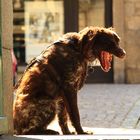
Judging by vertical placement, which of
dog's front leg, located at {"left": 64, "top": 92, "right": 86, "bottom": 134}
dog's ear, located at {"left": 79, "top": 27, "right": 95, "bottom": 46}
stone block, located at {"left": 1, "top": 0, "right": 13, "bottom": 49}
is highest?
stone block, located at {"left": 1, "top": 0, "right": 13, "bottom": 49}

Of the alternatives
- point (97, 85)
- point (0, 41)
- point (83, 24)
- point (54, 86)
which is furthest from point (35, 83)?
point (83, 24)

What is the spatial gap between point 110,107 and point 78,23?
7660 mm

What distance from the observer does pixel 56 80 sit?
5.63m

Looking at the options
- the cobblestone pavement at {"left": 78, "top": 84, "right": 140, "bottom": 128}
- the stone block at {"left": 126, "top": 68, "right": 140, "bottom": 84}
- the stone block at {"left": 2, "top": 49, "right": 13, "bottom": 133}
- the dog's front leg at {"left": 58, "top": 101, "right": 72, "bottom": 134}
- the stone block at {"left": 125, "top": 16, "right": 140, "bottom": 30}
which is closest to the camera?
the stone block at {"left": 2, "top": 49, "right": 13, "bottom": 133}

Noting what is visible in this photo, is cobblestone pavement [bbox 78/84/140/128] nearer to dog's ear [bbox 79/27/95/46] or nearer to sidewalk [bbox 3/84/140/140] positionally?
sidewalk [bbox 3/84/140/140]

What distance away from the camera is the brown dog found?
222 inches

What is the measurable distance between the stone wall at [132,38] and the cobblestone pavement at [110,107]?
2456 millimetres

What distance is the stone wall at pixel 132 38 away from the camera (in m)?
17.5

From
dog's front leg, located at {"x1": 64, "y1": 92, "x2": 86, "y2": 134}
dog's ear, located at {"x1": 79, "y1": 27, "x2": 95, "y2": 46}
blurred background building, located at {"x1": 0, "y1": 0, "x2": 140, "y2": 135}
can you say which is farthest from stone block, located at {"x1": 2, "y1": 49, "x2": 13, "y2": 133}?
blurred background building, located at {"x1": 0, "y1": 0, "x2": 140, "y2": 135}

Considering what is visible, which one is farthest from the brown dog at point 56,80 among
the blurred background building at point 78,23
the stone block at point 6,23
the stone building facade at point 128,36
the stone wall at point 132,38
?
the stone wall at point 132,38

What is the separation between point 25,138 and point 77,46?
3.52 feet

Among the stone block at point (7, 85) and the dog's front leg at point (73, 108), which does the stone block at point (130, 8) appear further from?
the stone block at point (7, 85)

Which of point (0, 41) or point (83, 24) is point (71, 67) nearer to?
point (0, 41)

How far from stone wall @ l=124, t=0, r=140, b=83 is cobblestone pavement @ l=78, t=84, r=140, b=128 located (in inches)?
96.7
